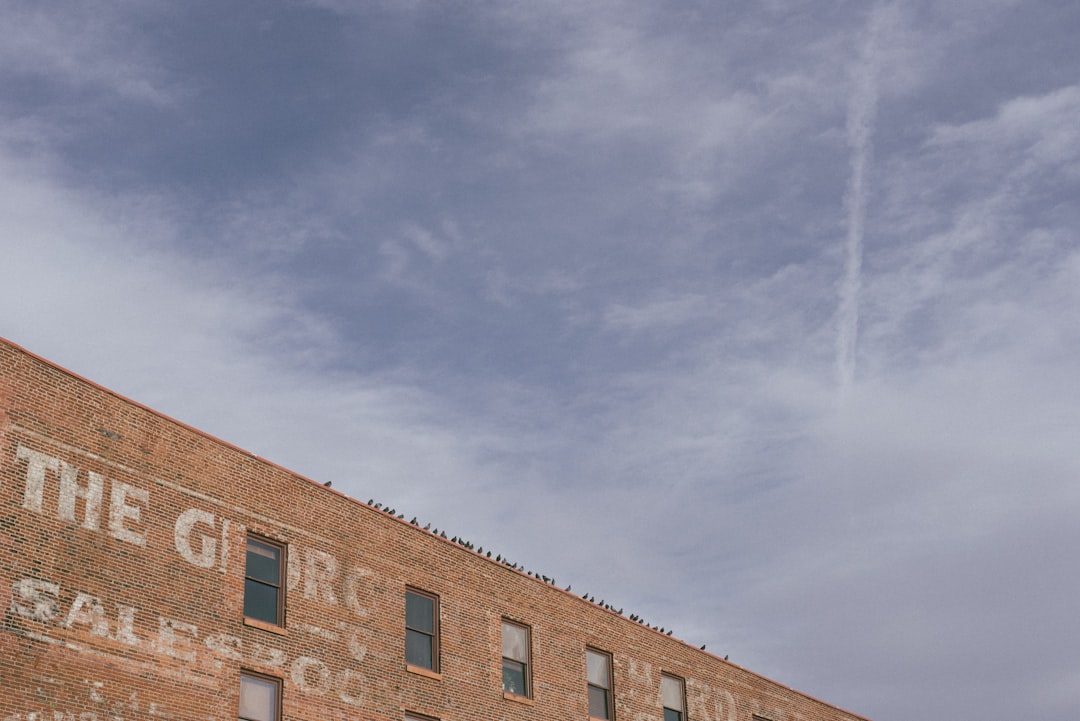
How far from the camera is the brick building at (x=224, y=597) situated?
25.2 m

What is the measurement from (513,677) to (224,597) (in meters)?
9.82

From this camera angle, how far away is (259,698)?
93.7 feet

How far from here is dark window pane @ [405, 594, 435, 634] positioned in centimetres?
3328

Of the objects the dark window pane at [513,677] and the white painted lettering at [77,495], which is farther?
the dark window pane at [513,677]

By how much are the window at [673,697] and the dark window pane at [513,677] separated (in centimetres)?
622

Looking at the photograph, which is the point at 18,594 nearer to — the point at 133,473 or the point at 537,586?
the point at 133,473

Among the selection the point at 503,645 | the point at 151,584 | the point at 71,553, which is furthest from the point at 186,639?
the point at 503,645

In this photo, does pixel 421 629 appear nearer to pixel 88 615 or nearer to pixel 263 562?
pixel 263 562

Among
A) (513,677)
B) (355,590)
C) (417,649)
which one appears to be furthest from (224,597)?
(513,677)

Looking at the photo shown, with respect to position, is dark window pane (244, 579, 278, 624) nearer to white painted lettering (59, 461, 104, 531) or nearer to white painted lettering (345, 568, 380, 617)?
white painted lettering (345, 568, 380, 617)

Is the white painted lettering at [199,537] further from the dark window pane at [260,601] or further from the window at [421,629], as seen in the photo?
the window at [421,629]

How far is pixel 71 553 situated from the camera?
1013 inches

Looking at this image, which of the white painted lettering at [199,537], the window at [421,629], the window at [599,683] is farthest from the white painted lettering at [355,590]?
the window at [599,683]

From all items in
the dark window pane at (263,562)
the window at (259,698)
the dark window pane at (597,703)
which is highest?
the dark window pane at (263,562)
